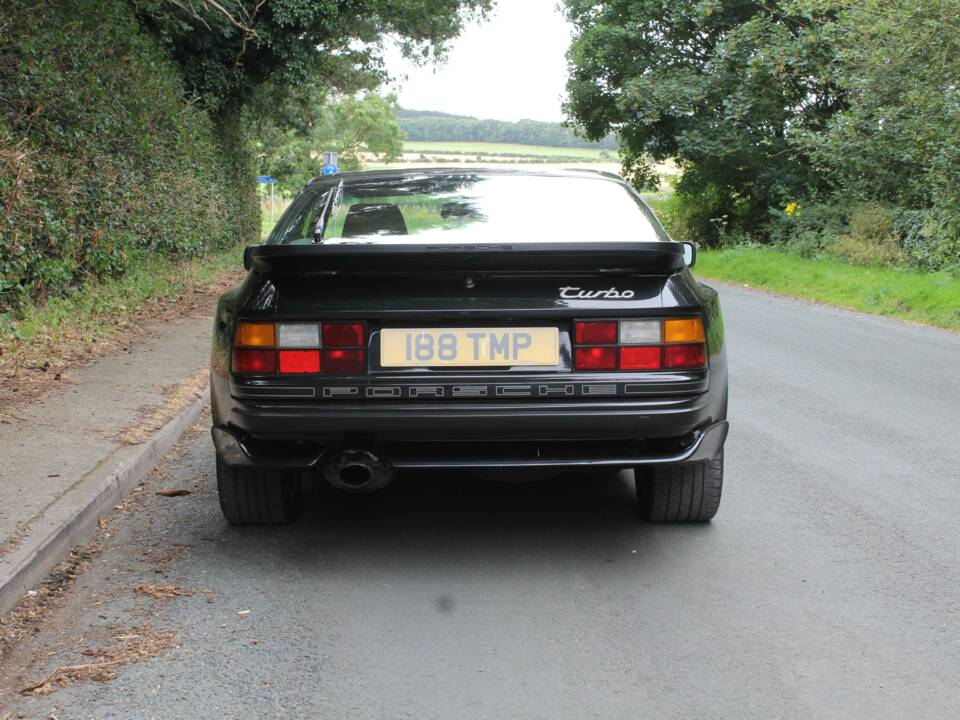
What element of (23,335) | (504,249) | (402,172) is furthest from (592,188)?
(23,335)

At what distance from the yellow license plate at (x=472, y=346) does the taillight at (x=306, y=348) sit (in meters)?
0.10

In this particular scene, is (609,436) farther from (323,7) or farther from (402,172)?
(323,7)

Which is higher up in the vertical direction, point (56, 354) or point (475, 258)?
point (475, 258)

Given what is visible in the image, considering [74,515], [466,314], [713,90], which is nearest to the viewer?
[466,314]

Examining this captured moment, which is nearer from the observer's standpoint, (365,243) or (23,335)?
(365,243)

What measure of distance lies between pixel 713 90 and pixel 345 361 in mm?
25433

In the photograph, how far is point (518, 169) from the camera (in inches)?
209

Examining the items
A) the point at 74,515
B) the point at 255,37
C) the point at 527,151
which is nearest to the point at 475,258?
the point at 74,515

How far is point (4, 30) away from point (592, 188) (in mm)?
6779

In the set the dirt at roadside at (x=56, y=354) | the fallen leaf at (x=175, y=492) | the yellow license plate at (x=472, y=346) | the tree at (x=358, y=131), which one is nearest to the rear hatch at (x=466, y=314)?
the yellow license plate at (x=472, y=346)

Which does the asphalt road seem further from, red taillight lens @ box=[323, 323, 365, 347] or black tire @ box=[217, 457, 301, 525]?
red taillight lens @ box=[323, 323, 365, 347]

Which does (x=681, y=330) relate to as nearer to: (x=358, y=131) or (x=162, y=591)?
(x=162, y=591)

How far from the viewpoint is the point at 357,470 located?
4176 millimetres

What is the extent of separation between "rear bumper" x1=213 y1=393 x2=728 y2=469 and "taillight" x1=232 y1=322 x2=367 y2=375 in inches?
5.2
